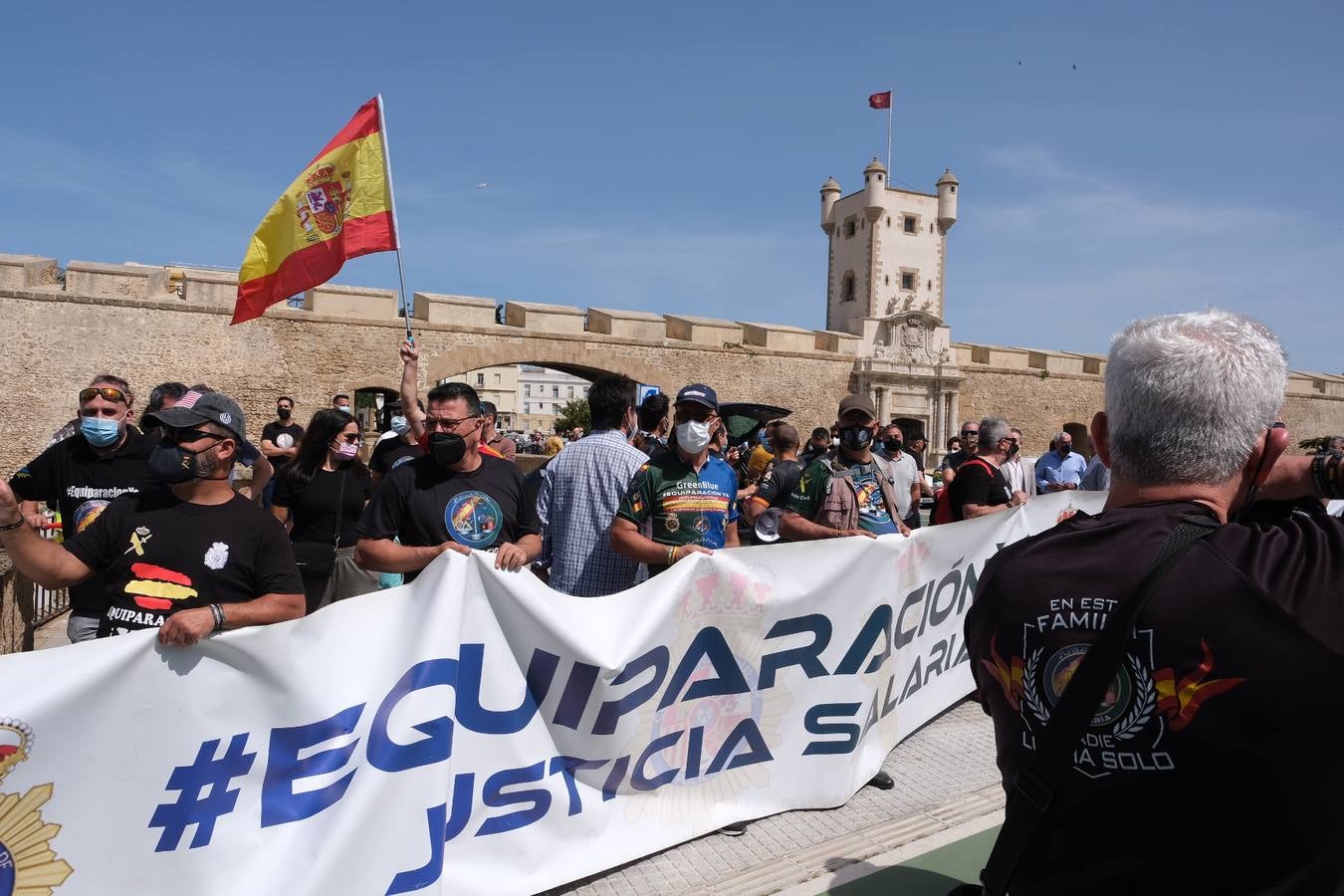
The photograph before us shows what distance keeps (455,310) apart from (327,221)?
18.6m

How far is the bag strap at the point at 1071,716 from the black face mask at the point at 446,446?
8.96 ft

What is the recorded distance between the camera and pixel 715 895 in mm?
2924

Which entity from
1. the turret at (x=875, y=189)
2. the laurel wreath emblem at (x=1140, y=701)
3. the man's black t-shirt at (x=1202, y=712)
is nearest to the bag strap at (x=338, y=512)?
the man's black t-shirt at (x=1202, y=712)

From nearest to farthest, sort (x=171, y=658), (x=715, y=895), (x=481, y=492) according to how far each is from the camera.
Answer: (x=171, y=658) → (x=715, y=895) → (x=481, y=492)

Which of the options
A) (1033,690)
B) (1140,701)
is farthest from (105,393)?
(1140,701)

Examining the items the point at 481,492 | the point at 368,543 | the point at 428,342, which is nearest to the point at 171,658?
the point at 368,543

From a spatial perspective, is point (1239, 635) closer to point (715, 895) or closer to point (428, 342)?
point (715, 895)

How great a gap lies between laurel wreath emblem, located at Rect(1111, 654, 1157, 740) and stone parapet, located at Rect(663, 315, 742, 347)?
25564 mm

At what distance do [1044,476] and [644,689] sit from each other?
25.7 feet

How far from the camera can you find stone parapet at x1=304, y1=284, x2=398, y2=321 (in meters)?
22.1

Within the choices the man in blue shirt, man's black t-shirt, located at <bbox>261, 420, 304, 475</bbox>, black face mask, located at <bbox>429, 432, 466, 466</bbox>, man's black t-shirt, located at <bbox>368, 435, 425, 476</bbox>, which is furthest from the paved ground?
the man in blue shirt

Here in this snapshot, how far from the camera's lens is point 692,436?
3789mm

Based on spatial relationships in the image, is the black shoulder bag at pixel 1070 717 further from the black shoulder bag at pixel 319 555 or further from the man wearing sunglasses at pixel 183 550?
the black shoulder bag at pixel 319 555

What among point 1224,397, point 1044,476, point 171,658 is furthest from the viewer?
point 1044,476
